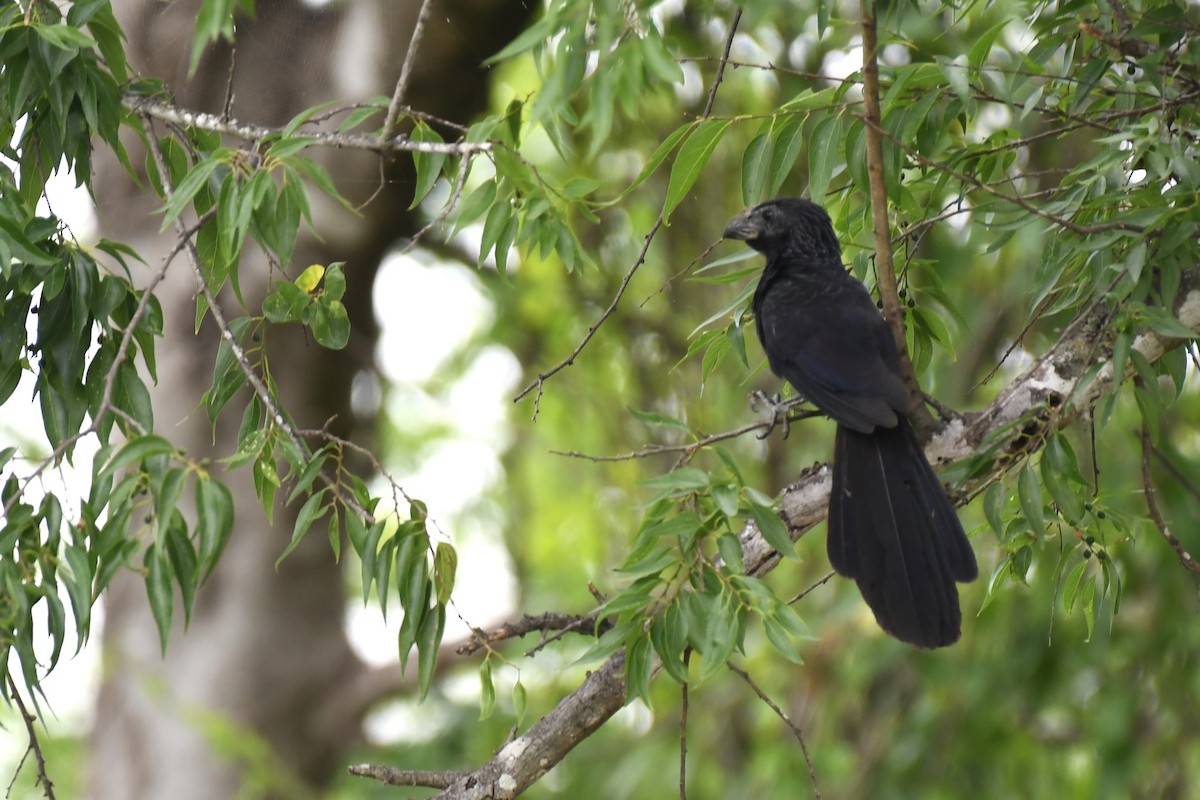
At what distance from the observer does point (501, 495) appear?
26.2 ft

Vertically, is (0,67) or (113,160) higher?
(0,67)

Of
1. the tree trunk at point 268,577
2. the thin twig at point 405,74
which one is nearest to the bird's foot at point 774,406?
the thin twig at point 405,74

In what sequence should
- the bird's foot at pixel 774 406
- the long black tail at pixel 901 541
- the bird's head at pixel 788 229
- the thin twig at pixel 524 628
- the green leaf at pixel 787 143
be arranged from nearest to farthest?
the thin twig at pixel 524 628, the long black tail at pixel 901 541, the green leaf at pixel 787 143, the bird's foot at pixel 774 406, the bird's head at pixel 788 229

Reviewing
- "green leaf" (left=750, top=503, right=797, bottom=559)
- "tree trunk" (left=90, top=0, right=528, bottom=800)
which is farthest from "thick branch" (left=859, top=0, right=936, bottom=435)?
"tree trunk" (left=90, top=0, right=528, bottom=800)

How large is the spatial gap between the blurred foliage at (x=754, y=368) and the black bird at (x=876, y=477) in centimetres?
9

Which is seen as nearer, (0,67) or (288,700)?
(0,67)

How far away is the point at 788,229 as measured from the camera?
3.06 m

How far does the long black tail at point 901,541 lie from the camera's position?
2.33 metres

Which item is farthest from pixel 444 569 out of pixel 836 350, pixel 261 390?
pixel 836 350

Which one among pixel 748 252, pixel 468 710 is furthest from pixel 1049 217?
pixel 468 710

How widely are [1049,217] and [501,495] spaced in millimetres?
6198

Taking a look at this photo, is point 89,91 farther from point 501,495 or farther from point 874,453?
point 501,495

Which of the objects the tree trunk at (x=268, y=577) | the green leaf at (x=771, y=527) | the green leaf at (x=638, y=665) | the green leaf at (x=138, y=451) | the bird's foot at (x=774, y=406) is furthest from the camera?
the tree trunk at (x=268, y=577)

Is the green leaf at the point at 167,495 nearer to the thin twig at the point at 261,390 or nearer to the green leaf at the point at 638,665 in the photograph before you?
the thin twig at the point at 261,390
